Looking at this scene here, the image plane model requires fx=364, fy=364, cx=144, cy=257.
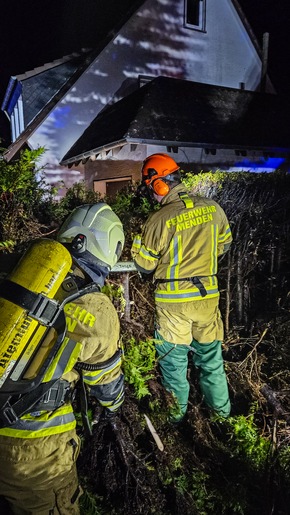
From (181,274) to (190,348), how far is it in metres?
0.77

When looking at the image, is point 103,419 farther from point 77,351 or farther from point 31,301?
point 31,301

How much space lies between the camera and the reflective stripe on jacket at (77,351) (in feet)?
6.06

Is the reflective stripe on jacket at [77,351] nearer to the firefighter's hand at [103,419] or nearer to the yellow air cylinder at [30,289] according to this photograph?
the yellow air cylinder at [30,289]

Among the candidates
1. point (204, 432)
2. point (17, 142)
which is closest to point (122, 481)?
point (204, 432)

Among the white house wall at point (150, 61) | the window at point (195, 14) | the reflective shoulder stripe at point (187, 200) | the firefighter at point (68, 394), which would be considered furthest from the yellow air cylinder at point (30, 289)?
the window at point (195, 14)

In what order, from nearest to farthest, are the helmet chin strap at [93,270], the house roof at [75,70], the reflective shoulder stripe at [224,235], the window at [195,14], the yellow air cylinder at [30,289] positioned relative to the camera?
the yellow air cylinder at [30,289]
the helmet chin strap at [93,270]
the reflective shoulder stripe at [224,235]
the house roof at [75,70]
the window at [195,14]

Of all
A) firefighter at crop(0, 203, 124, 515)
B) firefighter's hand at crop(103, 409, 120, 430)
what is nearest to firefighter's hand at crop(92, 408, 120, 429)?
→ firefighter's hand at crop(103, 409, 120, 430)

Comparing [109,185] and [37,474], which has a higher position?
[109,185]

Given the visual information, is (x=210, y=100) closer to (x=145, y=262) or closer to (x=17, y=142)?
(x=17, y=142)

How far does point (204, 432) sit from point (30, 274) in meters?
2.57

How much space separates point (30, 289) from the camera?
1646 mm

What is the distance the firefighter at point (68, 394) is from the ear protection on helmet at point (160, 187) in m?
1.36

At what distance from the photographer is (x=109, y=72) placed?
1182cm

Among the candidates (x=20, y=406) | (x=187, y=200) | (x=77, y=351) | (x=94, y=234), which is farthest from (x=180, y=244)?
(x=20, y=406)
